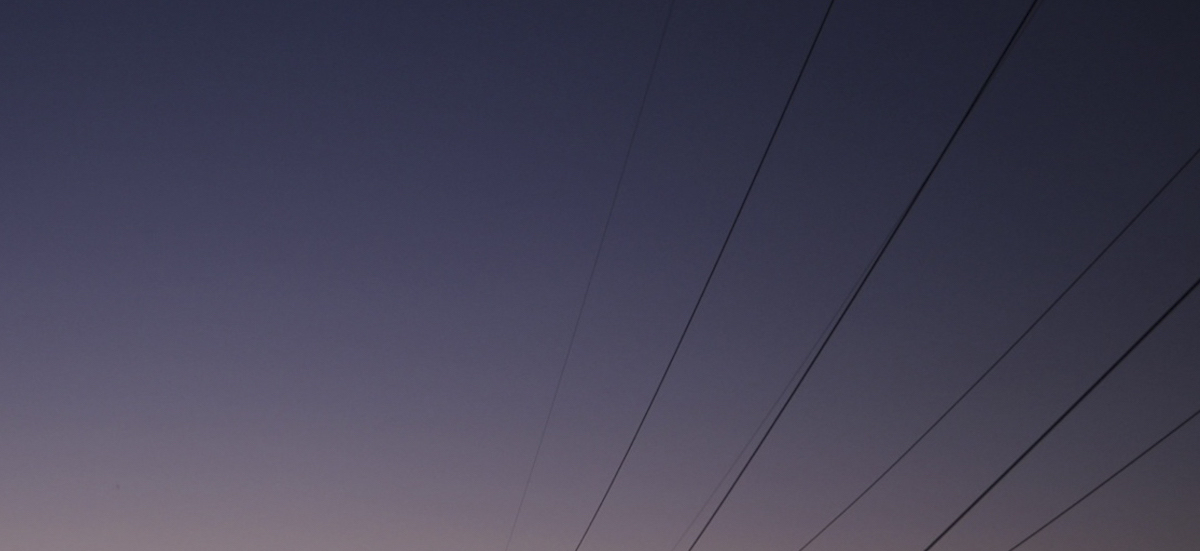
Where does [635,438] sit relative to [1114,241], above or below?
below

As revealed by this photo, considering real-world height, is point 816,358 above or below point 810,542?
above

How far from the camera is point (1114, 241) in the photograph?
6.13 metres

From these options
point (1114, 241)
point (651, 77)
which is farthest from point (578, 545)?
point (1114, 241)

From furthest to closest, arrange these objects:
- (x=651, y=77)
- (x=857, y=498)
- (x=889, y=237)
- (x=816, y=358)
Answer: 1. (x=857, y=498)
2. (x=816, y=358)
3. (x=889, y=237)
4. (x=651, y=77)

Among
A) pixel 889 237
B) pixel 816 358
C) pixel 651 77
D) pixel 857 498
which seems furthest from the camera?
pixel 857 498

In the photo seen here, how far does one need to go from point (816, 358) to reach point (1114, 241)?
1.87 metres

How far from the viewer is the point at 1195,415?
22.5ft

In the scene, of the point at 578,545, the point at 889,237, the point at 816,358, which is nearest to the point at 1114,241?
the point at 889,237

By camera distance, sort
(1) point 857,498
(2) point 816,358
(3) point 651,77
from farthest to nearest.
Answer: (1) point 857,498
(2) point 816,358
(3) point 651,77

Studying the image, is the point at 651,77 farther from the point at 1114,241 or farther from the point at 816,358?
the point at 1114,241

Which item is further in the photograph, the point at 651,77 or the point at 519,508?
the point at 519,508

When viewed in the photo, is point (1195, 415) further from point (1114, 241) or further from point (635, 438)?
point (635, 438)

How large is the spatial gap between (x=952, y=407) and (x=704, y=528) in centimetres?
184

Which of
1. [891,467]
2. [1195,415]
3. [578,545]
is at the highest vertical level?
[1195,415]
